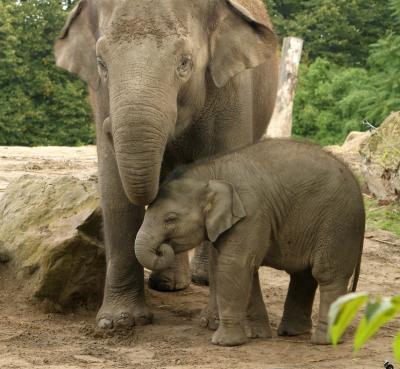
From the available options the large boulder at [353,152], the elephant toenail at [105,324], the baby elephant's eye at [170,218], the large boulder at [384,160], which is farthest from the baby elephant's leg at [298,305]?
the large boulder at [353,152]

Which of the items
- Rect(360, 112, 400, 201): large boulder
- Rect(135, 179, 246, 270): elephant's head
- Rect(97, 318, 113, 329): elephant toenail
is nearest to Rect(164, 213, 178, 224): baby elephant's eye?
Rect(135, 179, 246, 270): elephant's head

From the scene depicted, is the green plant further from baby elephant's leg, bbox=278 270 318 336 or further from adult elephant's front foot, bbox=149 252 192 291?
adult elephant's front foot, bbox=149 252 192 291

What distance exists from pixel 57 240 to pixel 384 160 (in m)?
5.31

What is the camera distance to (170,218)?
481 centimetres

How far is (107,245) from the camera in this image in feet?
18.8

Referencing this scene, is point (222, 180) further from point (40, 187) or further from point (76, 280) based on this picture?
point (40, 187)

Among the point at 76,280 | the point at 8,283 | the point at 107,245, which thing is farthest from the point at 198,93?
the point at 8,283

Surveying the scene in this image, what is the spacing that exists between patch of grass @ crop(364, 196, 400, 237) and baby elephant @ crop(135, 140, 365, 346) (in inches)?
169

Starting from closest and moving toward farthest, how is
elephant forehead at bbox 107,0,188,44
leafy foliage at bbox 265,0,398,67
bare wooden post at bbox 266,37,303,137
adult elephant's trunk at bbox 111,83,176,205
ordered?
1. adult elephant's trunk at bbox 111,83,176,205
2. elephant forehead at bbox 107,0,188,44
3. bare wooden post at bbox 266,37,303,137
4. leafy foliage at bbox 265,0,398,67

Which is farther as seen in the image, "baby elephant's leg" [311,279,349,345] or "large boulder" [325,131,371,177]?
"large boulder" [325,131,371,177]

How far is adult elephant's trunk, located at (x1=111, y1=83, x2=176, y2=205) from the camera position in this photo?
4.36m

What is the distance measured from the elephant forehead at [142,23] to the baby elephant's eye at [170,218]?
2.88 feet

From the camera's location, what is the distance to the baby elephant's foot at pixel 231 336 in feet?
16.2

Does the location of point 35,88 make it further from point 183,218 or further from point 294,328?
point 183,218
